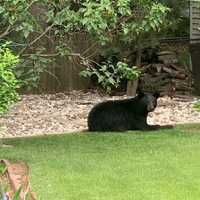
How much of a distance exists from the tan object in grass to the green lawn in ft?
0.34

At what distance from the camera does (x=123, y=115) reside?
35.3 feet

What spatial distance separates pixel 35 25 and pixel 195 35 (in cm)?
843

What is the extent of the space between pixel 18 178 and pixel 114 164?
1323 mm

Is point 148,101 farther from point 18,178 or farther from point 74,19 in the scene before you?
point 18,178

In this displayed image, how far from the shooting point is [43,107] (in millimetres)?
14695

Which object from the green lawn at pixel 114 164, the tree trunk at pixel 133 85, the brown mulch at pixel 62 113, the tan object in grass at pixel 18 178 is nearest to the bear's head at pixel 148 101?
the green lawn at pixel 114 164

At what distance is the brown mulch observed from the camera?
1150cm

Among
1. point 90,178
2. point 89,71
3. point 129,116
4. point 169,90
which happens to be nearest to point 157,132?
point 129,116

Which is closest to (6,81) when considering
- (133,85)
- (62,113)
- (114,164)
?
(114,164)

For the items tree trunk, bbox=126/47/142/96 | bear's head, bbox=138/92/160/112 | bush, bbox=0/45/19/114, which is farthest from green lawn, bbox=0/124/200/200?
tree trunk, bbox=126/47/142/96

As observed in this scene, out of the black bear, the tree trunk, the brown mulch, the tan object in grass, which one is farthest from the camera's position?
the tree trunk

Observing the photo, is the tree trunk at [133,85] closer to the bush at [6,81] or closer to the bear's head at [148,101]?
the bear's head at [148,101]

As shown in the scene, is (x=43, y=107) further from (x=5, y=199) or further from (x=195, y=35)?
(x=5, y=199)

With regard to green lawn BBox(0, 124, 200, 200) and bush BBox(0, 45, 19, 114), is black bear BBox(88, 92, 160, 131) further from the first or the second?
bush BBox(0, 45, 19, 114)
